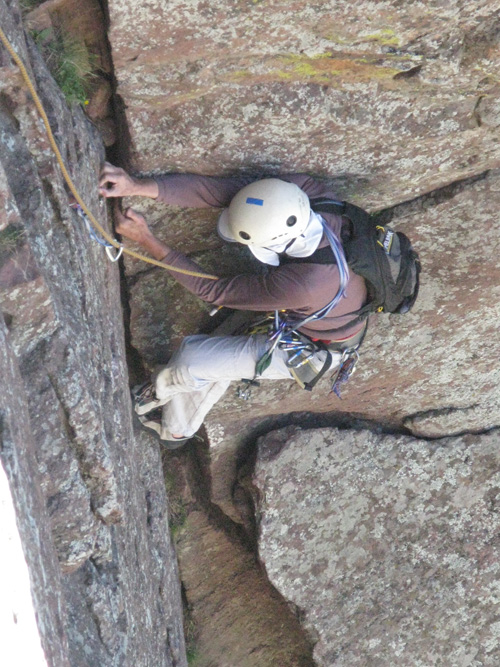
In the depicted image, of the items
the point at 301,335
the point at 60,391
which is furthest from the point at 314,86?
the point at 60,391

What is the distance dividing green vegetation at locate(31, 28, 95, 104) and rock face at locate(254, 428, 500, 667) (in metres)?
4.05

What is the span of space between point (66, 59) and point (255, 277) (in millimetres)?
1875

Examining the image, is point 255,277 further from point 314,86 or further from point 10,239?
point 10,239

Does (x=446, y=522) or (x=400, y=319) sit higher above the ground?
(x=400, y=319)

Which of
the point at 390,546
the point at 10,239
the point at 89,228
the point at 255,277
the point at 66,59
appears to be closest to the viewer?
the point at 10,239

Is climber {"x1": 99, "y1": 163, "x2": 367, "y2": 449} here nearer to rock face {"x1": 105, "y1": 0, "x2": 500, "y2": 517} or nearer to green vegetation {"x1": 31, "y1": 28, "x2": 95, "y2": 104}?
rock face {"x1": 105, "y1": 0, "x2": 500, "y2": 517}

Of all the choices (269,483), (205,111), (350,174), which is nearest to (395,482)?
(269,483)

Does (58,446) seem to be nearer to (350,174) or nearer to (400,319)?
(350,174)

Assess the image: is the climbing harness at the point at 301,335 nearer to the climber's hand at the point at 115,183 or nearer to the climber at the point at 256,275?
the climber at the point at 256,275

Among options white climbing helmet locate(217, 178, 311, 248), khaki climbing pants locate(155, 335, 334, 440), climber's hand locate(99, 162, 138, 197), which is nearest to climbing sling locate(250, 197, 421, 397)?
khaki climbing pants locate(155, 335, 334, 440)

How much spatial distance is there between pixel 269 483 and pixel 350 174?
330 cm

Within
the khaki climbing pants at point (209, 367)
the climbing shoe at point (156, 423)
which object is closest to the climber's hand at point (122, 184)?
the khaki climbing pants at point (209, 367)

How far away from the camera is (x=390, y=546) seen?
7609 millimetres

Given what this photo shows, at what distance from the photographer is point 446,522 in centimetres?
770
